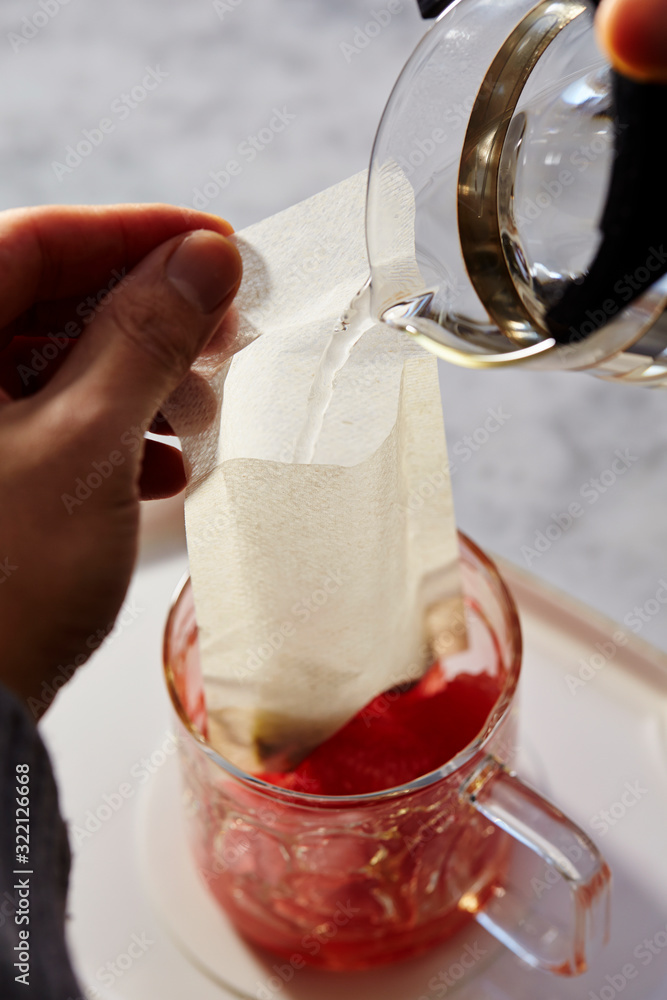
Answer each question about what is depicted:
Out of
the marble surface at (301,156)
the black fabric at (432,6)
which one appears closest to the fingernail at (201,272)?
the black fabric at (432,6)

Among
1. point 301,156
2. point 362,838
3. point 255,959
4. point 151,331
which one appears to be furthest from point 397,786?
point 301,156

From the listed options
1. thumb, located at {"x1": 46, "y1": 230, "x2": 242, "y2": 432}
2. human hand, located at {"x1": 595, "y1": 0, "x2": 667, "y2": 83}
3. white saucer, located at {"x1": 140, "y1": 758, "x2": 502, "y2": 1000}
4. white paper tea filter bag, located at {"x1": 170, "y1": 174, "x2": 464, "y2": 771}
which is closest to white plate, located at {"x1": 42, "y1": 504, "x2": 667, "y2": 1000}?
white saucer, located at {"x1": 140, "y1": 758, "x2": 502, "y2": 1000}

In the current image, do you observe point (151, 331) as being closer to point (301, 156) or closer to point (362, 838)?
point (362, 838)

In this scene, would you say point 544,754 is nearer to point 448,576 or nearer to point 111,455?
point 448,576

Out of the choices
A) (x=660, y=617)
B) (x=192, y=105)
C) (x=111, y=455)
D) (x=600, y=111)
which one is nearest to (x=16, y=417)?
(x=111, y=455)

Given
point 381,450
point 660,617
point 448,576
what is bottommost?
point 660,617

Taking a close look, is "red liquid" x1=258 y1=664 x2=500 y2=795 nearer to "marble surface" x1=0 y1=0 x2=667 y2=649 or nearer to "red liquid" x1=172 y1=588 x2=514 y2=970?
"red liquid" x1=172 y1=588 x2=514 y2=970

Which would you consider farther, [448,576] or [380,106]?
[380,106]
